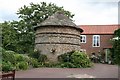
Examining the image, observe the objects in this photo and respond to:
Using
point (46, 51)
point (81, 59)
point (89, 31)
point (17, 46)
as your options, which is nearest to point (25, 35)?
point (17, 46)

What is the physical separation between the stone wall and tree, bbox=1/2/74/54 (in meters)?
13.6

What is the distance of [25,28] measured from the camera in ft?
159

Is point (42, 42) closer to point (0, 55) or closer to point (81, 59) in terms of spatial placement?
point (81, 59)

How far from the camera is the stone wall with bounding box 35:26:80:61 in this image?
33.7 metres

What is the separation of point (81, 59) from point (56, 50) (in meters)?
4.05

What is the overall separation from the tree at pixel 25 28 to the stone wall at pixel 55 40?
13562 millimetres

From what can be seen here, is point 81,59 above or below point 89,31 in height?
below

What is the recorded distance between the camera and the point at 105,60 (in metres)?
45.3

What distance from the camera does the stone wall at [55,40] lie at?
33.7 meters

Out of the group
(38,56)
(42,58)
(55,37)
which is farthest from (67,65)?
(38,56)

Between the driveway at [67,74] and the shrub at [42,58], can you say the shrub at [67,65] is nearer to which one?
the shrub at [42,58]

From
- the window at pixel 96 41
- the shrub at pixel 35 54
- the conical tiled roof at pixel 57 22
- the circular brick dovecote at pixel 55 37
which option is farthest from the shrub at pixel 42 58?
the window at pixel 96 41

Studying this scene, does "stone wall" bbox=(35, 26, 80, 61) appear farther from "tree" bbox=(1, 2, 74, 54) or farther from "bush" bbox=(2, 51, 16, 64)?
"tree" bbox=(1, 2, 74, 54)

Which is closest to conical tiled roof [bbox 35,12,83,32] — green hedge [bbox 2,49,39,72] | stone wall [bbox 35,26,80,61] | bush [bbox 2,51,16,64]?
stone wall [bbox 35,26,80,61]
